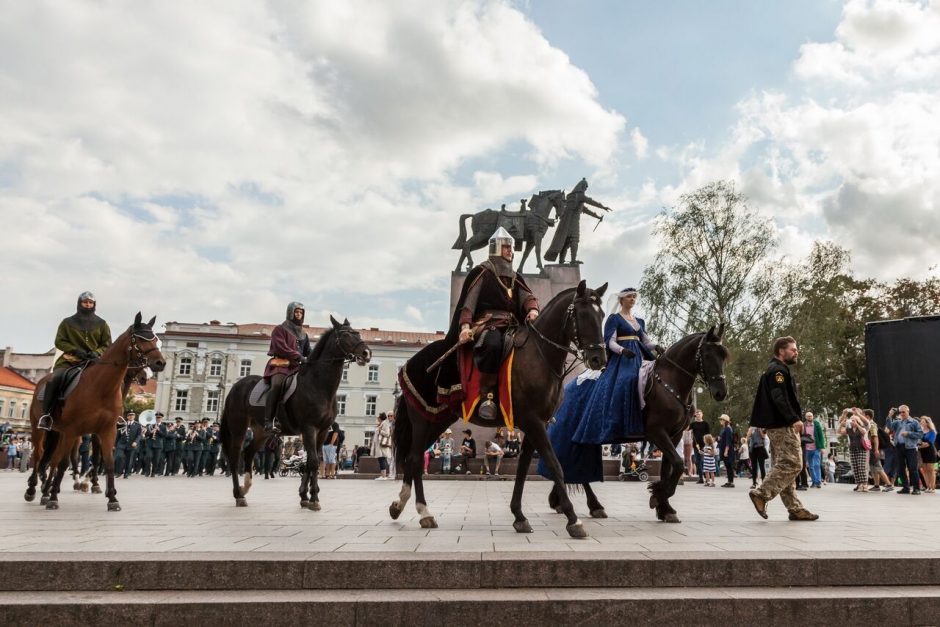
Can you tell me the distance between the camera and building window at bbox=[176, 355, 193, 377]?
67250mm

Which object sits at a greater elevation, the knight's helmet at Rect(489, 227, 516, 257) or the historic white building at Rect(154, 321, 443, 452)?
the historic white building at Rect(154, 321, 443, 452)

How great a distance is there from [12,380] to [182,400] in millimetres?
28292

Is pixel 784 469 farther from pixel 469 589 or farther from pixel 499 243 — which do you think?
pixel 469 589

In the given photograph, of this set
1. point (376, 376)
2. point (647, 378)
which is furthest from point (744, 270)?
point (376, 376)

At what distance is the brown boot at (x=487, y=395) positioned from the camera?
654cm

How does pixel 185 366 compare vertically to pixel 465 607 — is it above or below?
above

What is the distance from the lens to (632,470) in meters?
22.5

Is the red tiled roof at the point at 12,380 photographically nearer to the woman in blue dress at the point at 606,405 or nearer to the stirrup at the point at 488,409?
the woman in blue dress at the point at 606,405

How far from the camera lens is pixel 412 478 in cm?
747

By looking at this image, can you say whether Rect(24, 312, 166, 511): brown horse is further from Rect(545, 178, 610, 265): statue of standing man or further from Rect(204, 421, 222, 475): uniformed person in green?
Rect(545, 178, 610, 265): statue of standing man

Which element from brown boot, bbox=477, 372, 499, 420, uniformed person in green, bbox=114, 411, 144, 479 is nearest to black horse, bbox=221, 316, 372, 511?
brown boot, bbox=477, 372, 499, 420

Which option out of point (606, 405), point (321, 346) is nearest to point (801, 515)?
point (606, 405)

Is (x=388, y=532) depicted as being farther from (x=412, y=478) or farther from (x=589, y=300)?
(x=589, y=300)

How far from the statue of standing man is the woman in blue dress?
19075mm
